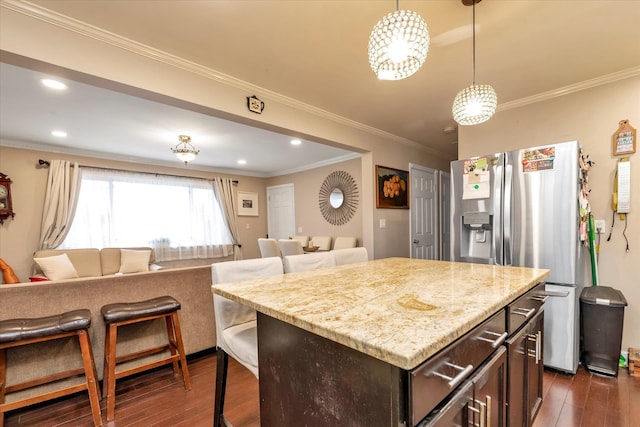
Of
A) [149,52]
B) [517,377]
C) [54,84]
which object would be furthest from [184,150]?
[517,377]

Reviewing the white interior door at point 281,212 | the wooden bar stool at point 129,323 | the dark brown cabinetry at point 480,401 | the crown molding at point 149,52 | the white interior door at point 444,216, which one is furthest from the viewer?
the white interior door at point 281,212

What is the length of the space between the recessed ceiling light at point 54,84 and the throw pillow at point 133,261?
8.68 feet

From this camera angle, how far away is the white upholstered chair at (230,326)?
132 centimetres

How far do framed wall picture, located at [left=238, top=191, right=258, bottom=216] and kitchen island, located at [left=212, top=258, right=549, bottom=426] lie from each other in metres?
5.34

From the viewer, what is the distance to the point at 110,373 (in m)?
1.74

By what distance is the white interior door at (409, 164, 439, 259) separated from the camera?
4125 mm

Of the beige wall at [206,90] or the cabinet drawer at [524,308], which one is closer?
the cabinet drawer at [524,308]

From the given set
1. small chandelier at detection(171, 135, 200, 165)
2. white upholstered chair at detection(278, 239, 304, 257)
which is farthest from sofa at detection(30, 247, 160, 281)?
white upholstered chair at detection(278, 239, 304, 257)

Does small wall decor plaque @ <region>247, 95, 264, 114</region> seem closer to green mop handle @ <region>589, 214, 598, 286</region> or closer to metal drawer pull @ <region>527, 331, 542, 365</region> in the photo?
metal drawer pull @ <region>527, 331, 542, 365</region>

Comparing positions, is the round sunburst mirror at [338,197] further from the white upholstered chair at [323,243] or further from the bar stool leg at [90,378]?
the bar stool leg at [90,378]

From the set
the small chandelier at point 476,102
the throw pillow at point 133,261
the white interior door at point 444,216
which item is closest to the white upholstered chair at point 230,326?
the small chandelier at point 476,102

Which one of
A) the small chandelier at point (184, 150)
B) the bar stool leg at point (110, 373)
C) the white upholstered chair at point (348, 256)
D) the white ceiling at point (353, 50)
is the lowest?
the bar stool leg at point (110, 373)

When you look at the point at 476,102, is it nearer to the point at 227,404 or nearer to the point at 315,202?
the point at 227,404

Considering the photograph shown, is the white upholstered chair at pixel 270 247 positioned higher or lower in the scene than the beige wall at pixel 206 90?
lower
